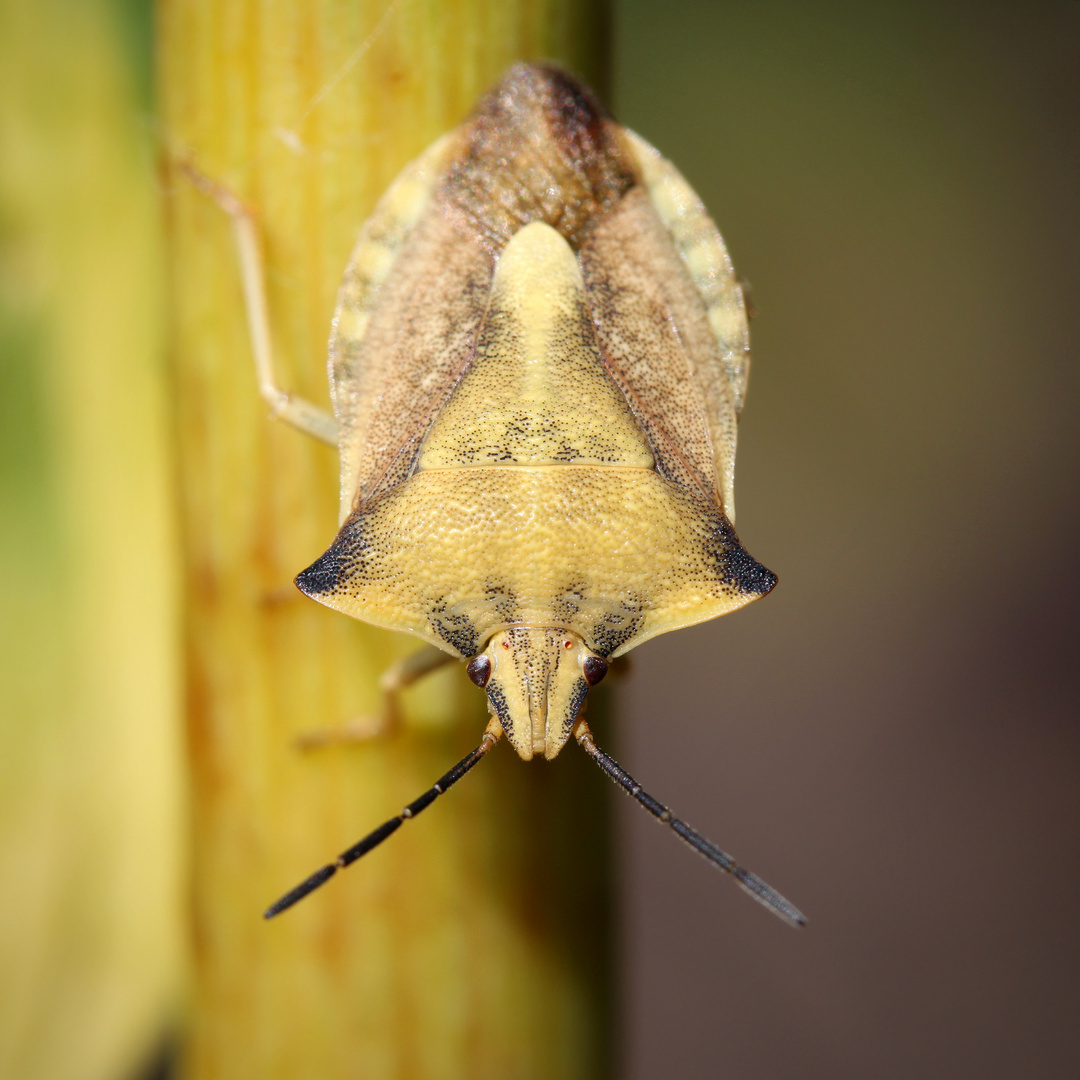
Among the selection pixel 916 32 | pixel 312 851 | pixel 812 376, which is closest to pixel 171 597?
pixel 312 851

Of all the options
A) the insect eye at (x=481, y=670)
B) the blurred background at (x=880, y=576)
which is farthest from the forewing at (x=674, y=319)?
the blurred background at (x=880, y=576)

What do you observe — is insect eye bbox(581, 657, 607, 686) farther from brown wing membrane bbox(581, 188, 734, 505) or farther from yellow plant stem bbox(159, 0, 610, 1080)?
brown wing membrane bbox(581, 188, 734, 505)

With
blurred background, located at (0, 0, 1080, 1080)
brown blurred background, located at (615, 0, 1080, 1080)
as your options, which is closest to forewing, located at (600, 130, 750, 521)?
blurred background, located at (0, 0, 1080, 1080)

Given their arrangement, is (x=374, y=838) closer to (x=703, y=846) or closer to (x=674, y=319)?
(x=703, y=846)

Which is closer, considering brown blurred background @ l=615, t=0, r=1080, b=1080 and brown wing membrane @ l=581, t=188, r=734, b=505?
brown wing membrane @ l=581, t=188, r=734, b=505

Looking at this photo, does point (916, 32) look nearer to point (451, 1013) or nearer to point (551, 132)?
point (551, 132)

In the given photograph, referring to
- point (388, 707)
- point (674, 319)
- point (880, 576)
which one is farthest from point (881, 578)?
point (388, 707)

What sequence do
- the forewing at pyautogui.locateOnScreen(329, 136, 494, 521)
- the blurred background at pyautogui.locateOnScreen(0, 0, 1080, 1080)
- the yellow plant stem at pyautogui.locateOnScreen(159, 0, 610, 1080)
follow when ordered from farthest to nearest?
the blurred background at pyautogui.locateOnScreen(0, 0, 1080, 1080) < the forewing at pyautogui.locateOnScreen(329, 136, 494, 521) < the yellow plant stem at pyautogui.locateOnScreen(159, 0, 610, 1080)
